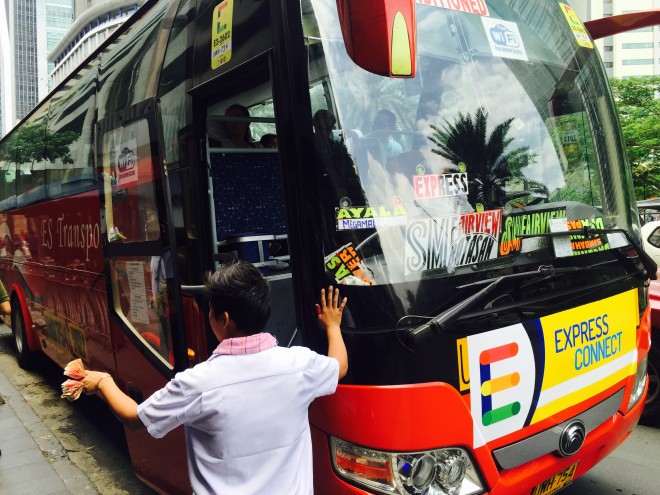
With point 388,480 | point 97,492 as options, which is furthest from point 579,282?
point 97,492

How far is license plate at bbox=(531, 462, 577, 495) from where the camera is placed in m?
2.51

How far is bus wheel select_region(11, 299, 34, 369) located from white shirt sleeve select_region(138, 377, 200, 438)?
20.3 feet

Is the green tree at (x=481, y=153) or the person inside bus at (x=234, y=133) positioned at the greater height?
the person inside bus at (x=234, y=133)

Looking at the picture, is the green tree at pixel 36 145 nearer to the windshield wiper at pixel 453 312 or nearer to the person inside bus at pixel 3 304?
the person inside bus at pixel 3 304

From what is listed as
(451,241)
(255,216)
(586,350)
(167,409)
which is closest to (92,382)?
(167,409)

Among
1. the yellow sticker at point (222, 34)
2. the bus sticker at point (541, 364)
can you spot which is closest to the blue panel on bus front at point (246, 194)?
the yellow sticker at point (222, 34)

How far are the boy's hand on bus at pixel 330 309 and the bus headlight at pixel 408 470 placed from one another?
46 centimetres

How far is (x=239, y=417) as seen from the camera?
70.6 inches

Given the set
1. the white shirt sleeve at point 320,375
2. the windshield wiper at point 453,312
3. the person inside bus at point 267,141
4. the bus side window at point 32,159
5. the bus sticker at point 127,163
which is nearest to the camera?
the white shirt sleeve at point 320,375

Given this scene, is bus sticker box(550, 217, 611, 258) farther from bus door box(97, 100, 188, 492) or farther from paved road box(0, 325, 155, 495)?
paved road box(0, 325, 155, 495)

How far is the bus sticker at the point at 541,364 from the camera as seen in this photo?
90.0 inches

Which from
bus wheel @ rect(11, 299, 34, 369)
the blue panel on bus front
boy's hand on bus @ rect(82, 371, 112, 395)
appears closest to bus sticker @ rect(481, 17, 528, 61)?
the blue panel on bus front

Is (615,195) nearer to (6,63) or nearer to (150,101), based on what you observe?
(150,101)

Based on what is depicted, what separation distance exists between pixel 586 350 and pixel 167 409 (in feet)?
6.03
